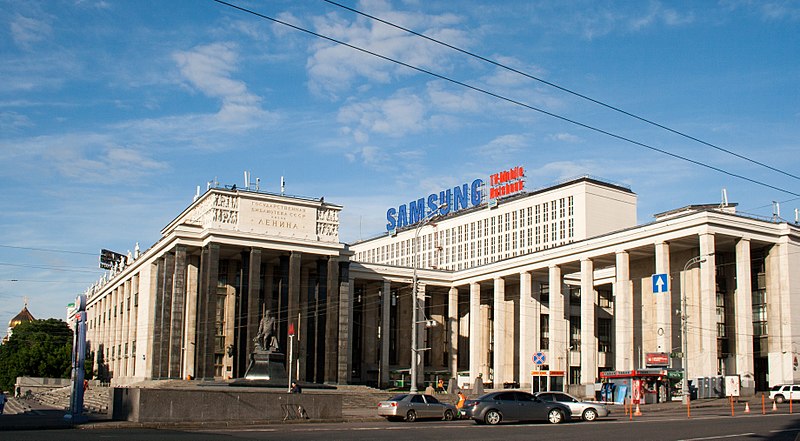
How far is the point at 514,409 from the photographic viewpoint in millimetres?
35531

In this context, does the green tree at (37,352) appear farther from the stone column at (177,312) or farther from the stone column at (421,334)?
A: the stone column at (421,334)

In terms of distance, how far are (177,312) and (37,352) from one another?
56.5 m

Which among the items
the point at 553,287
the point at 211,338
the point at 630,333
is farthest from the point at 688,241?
the point at 211,338

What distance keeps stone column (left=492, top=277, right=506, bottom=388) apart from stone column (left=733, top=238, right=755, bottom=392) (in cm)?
2768

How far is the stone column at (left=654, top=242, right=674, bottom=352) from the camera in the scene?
226 feet

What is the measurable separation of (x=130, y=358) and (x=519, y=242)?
51.6 meters

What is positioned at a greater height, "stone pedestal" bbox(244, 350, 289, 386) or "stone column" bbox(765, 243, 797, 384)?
"stone column" bbox(765, 243, 797, 384)

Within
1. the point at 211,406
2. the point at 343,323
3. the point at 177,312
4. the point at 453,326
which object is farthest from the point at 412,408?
the point at 453,326

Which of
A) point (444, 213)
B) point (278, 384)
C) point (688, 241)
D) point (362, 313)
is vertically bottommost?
point (278, 384)

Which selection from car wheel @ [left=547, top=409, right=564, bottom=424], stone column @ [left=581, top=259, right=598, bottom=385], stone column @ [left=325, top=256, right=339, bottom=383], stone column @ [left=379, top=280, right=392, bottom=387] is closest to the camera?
car wheel @ [left=547, top=409, right=564, bottom=424]

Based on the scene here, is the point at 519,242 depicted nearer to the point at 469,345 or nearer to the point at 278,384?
the point at 469,345

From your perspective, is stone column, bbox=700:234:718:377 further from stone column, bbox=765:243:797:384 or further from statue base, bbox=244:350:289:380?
statue base, bbox=244:350:289:380

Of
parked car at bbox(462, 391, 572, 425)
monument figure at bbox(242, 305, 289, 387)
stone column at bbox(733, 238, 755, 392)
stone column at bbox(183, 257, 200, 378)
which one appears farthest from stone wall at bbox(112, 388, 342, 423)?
stone column at bbox(183, 257, 200, 378)

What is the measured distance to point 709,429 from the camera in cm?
3017
